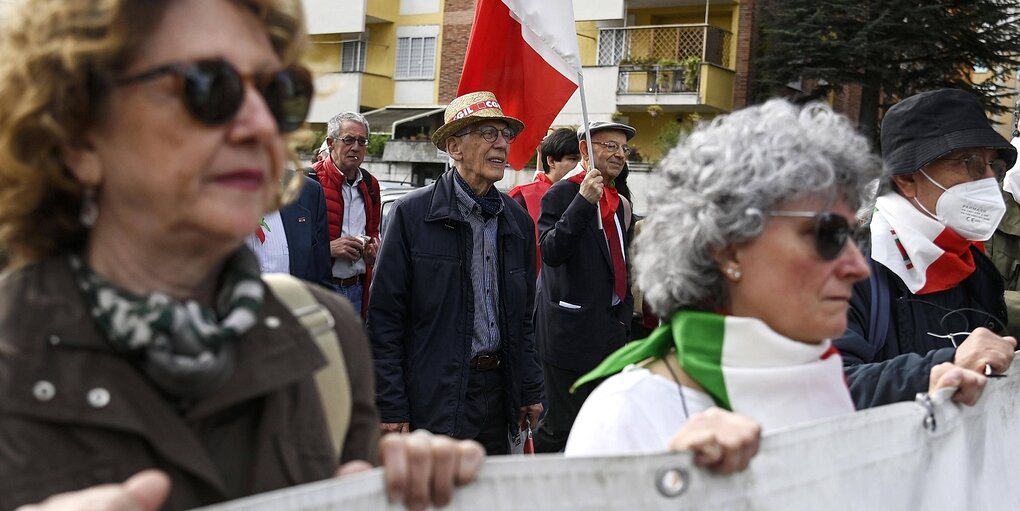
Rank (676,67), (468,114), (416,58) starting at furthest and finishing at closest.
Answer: (416,58), (676,67), (468,114)

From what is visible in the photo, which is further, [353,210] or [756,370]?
[353,210]

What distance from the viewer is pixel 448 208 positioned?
5.56 metres

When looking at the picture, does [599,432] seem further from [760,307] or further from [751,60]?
[751,60]

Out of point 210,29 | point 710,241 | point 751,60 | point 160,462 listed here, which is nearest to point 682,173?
point 710,241

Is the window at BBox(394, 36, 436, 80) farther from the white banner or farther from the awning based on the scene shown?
the white banner

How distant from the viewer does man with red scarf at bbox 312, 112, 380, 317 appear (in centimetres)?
843

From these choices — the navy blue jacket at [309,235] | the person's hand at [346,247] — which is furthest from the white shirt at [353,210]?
the navy blue jacket at [309,235]

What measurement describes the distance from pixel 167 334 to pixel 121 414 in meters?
0.12

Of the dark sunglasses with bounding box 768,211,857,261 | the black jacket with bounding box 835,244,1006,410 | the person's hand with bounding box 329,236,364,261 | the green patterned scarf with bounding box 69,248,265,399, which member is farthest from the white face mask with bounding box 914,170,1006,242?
the person's hand with bounding box 329,236,364,261

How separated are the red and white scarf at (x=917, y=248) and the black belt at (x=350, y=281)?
499cm

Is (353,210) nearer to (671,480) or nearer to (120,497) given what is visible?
(671,480)

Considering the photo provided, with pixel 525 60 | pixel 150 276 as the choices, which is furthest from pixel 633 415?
pixel 525 60

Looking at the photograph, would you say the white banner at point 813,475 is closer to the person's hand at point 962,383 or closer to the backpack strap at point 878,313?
the person's hand at point 962,383

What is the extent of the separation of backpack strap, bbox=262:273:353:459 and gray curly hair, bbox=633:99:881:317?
1.16 meters
